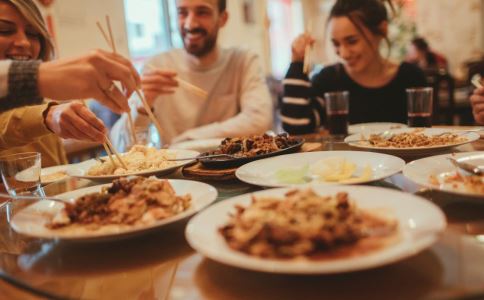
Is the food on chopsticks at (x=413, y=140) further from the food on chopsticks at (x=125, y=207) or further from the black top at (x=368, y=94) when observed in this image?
the black top at (x=368, y=94)

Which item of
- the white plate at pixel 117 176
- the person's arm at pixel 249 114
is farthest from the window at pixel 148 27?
the white plate at pixel 117 176

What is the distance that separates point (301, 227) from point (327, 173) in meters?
0.41

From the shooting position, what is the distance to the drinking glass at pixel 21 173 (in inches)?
44.2

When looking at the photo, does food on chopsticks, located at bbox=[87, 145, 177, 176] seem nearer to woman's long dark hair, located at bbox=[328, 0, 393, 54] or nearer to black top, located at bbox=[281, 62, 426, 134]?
black top, located at bbox=[281, 62, 426, 134]

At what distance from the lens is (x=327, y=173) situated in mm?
950

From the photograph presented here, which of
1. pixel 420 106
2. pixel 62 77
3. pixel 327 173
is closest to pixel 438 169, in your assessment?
pixel 327 173

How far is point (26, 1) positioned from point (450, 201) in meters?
1.94

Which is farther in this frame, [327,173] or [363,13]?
[363,13]

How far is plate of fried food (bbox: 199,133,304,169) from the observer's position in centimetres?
120

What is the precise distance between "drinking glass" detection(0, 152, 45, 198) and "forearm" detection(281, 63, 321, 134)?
134 cm

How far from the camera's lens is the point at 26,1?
6.05ft

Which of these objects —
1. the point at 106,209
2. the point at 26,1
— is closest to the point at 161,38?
the point at 26,1

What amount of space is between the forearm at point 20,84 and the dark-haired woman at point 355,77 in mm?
1398

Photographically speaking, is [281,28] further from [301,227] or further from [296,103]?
[301,227]
